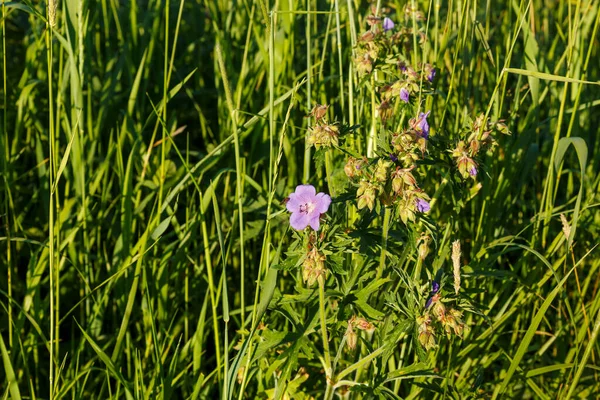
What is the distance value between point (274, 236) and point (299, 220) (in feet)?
2.19

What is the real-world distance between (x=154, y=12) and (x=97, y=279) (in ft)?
3.29

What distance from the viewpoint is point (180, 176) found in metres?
2.03

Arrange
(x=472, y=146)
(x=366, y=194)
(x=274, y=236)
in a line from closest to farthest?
(x=366, y=194), (x=472, y=146), (x=274, y=236)

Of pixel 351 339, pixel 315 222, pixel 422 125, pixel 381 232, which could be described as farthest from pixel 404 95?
pixel 351 339

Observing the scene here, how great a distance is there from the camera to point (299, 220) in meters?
1.31

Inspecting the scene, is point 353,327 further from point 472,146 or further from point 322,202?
point 472,146

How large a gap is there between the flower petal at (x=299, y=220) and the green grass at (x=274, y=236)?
0.06 metres

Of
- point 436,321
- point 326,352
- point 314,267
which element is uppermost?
point 314,267

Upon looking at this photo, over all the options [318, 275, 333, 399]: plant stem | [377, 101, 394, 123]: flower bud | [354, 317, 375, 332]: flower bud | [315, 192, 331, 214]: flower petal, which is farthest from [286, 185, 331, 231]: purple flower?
[377, 101, 394, 123]: flower bud

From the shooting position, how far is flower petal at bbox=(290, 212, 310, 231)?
1.29 metres

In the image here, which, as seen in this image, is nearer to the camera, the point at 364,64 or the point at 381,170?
the point at 381,170

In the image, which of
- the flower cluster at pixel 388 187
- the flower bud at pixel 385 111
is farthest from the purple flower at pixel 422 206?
the flower bud at pixel 385 111

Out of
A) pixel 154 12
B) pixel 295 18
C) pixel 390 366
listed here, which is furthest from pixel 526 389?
pixel 154 12

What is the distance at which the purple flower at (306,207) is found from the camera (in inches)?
51.2
